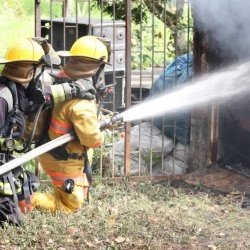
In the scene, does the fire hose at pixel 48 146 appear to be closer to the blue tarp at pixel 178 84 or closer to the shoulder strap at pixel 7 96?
the shoulder strap at pixel 7 96

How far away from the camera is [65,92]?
642cm

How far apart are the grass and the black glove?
1.21 metres

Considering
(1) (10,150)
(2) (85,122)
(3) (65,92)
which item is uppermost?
(3) (65,92)

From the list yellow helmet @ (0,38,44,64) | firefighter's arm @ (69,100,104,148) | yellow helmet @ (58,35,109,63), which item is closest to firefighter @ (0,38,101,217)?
yellow helmet @ (0,38,44,64)

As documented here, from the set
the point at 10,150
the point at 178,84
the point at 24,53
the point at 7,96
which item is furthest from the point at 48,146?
the point at 178,84

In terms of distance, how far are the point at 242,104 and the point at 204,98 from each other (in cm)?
48

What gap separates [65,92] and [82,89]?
0.56 feet

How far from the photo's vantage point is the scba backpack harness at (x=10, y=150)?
6.05m

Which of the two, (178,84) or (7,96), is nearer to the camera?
(7,96)

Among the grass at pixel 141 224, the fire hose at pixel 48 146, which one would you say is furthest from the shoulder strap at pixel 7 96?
the grass at pixel 141 224

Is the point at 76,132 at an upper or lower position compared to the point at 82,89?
lower

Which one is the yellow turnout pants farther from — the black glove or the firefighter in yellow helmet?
the black glove

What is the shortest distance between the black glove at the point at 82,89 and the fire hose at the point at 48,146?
13.7 inches

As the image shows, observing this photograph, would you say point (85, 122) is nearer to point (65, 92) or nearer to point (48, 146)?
point (65, 92)
